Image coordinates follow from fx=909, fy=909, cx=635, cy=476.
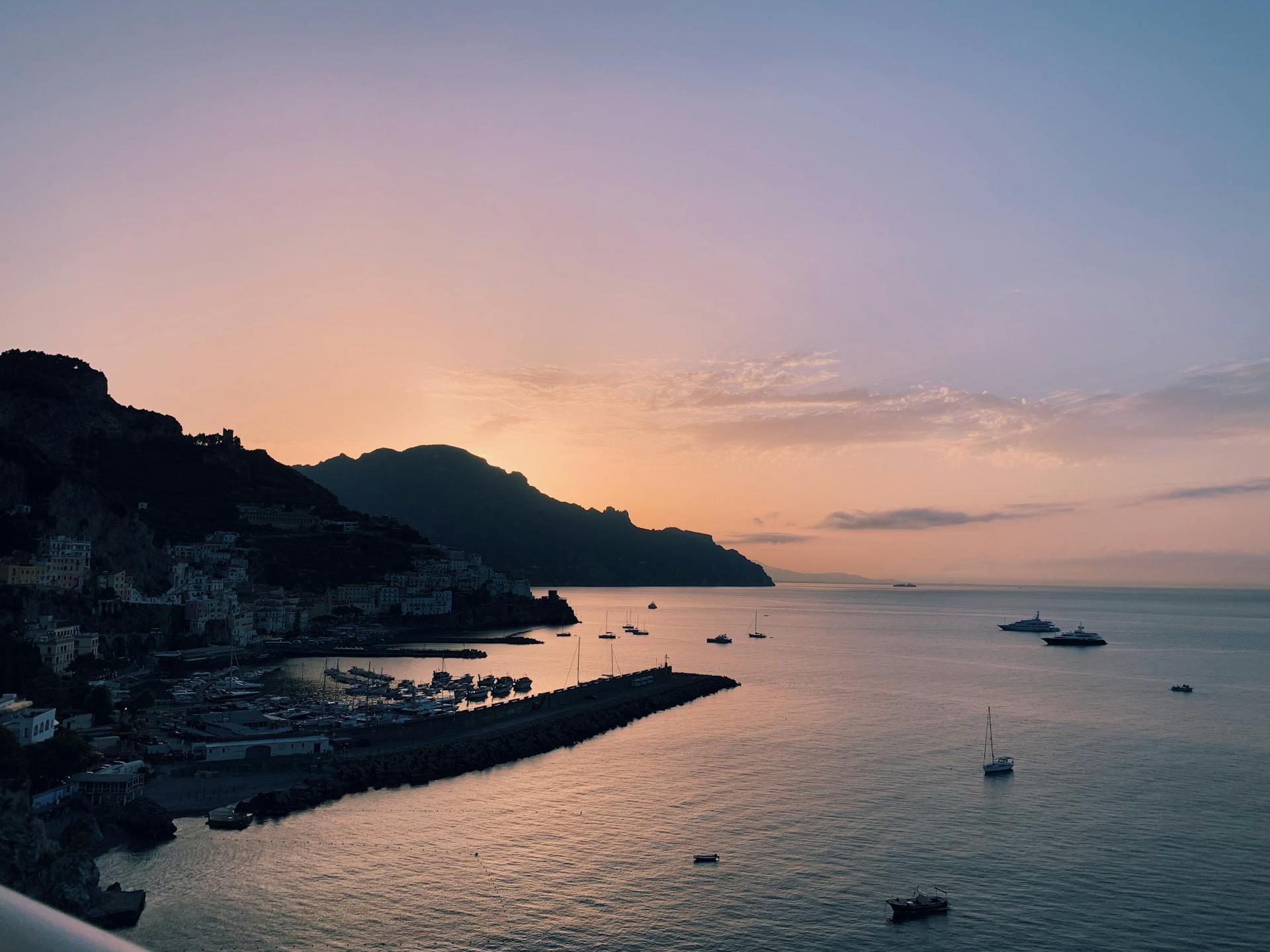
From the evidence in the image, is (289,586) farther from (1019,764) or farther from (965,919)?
(965,919)

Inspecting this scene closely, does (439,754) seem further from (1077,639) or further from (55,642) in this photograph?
(1077,639)

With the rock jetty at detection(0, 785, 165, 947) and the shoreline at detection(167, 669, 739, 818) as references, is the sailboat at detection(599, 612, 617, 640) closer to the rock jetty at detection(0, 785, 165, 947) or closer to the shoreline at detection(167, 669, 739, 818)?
the shoreline at detection(167, 669, 739, 818)

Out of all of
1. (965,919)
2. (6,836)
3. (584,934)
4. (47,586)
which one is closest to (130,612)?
(47,586)

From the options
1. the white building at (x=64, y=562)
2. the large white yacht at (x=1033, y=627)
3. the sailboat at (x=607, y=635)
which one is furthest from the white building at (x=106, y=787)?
the large white yacht at (x=1033, y=627)

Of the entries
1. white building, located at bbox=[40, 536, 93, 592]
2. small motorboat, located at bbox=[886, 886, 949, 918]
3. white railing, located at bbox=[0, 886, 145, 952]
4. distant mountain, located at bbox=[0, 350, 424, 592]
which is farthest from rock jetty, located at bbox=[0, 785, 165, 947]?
distant mountain, located at bbox=[0, 350, 424, 592]

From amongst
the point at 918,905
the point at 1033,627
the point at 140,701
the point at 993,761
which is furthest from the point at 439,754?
the point at 1033,627
